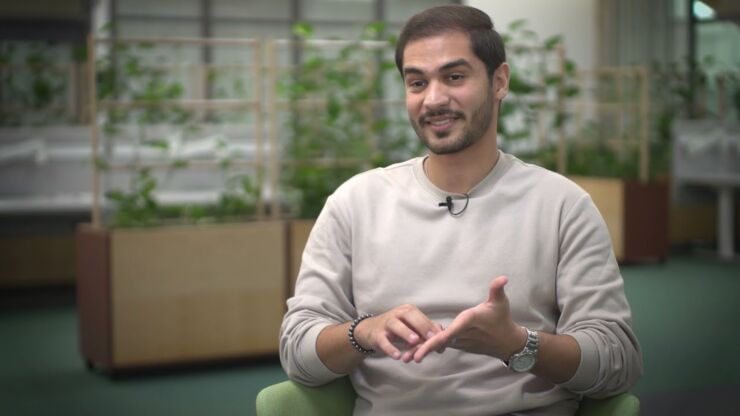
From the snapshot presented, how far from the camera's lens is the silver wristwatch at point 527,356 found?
5.15 feet

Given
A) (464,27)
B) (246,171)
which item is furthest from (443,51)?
(246,171)

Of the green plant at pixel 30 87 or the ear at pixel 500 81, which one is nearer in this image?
the ear at pixel 500 81

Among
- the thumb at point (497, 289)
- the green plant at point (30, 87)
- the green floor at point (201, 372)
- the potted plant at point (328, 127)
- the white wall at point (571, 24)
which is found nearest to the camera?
the thumb at point (497, 289)

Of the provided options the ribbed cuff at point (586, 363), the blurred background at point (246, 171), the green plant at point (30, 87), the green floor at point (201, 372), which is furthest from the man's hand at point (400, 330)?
the green plant at point (30, 87)

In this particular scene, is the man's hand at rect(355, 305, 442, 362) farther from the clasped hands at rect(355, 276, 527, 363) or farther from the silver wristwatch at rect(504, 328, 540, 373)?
the silver wristwatch at rect(504, 328, 540, 373)

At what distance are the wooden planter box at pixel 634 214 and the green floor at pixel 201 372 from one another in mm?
1234

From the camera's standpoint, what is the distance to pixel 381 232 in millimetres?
1799

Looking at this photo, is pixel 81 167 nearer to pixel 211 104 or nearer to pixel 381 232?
pixel 211 104

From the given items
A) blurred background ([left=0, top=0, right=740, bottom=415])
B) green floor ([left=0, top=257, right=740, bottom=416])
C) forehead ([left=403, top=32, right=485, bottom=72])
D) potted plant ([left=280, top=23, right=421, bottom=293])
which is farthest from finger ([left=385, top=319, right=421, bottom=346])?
potted plant ([left=280, top=23, right=421, bottom=293])

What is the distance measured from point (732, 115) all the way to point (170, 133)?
479 centimetres

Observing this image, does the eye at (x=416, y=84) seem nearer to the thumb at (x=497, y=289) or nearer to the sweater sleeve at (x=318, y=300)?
the sweater sleeve at (x=318, y=300)

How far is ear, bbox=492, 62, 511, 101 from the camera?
1.79m

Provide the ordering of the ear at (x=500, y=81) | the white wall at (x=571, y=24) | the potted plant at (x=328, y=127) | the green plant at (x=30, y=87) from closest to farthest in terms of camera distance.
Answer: the ear at (x=500, y=81)
the potted plant at (x=328, y=127)
the green plant at (x=30, y=87)
the white wall at (x=571, y=24)

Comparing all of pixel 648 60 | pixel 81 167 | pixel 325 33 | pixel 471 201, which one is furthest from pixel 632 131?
pixel 471 201
